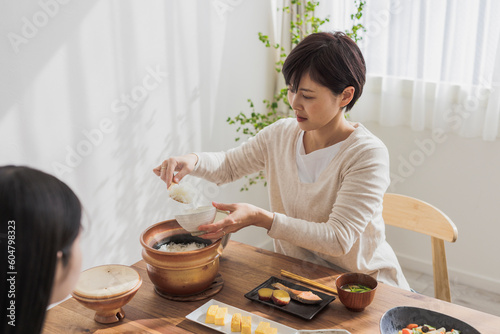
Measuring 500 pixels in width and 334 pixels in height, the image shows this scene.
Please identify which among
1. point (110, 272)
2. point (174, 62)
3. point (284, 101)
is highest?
point (174, 62)

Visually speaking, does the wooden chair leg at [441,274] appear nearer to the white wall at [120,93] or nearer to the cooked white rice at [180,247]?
the cooked white rice at [180,247]

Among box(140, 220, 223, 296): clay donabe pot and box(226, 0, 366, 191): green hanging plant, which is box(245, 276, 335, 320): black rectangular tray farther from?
box(226, 0, 366, 191): green hanging plant

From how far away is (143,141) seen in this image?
2381mm

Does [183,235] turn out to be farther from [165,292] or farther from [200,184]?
[200,184]

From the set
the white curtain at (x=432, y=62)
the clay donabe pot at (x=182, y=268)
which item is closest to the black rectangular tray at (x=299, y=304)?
the clay donabe pot at (x=182, y=268)

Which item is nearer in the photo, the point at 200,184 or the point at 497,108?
the point at 497,108

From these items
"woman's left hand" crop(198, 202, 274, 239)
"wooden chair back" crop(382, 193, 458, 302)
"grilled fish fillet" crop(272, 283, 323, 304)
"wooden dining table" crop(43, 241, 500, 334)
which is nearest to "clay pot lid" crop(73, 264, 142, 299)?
"wooden dining table" crop(43, 241, 500, 334)

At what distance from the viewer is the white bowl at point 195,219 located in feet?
4.55

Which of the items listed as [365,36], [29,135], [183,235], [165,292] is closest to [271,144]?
[183,235]

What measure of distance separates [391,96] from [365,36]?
1.31 feet

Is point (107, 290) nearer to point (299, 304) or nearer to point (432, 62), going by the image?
point (299, 304)

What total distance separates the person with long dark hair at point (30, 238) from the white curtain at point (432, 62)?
8.18 feet

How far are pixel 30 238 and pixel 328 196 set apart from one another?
113 cm

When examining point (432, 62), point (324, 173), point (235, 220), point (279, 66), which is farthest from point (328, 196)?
point (279, 66)
